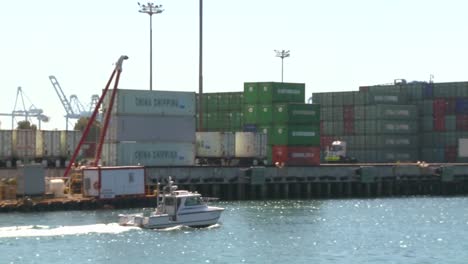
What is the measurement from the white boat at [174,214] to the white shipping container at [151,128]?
30.9 meters

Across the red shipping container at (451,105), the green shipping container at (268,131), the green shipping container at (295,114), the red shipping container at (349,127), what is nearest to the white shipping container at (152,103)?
the green shipping container at (268,131)

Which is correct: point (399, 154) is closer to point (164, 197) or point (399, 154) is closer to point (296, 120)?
point (296, 120)


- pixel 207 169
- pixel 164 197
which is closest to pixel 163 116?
pixel 207 169

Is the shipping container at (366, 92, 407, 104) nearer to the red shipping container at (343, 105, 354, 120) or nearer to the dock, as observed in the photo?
the red shipping container at (343, 105, 354, 120)

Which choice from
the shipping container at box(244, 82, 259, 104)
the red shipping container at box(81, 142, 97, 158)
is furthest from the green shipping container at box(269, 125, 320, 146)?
the red shipping container at box(81, 142, 97, 158)

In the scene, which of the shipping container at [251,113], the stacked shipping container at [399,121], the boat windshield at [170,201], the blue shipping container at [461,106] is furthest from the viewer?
the stacked shipping container at [399,121]

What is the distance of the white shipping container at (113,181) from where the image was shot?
3654 inches

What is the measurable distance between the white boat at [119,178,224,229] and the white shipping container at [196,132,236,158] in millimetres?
43519

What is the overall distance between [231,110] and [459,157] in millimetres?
32174

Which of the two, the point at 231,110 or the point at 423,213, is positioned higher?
the point at 231,110

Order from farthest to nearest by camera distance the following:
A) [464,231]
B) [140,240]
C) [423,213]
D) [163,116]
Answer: [163,116] < [423,213] < [464,231] < [140,240]

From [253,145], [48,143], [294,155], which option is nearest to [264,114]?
[294,155]

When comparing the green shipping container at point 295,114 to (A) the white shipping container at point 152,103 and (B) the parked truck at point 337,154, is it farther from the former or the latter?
(B) the parked truck at point 337,154

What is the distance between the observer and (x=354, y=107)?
15662cm
